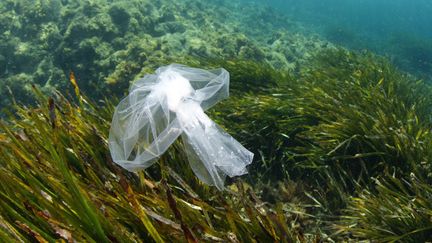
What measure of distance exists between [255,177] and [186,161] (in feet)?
4.29

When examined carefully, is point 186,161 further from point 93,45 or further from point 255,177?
Result: point 93,45

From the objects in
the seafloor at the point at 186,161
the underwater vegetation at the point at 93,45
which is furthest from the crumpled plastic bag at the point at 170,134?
the underwater vegetation at the point at 93,45

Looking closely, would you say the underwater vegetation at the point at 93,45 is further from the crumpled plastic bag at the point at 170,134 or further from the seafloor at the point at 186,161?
the crumpled plastic bag at the point at 170,134

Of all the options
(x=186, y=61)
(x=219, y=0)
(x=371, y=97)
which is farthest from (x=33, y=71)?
(x=219, y=0)

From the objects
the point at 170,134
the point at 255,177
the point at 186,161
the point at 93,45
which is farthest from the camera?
the point at 93,45

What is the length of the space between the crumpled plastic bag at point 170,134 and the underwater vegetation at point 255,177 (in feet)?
0.56

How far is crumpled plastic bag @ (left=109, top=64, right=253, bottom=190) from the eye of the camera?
2590 millimetres

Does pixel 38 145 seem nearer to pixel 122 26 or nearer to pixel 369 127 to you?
pixel 369 127

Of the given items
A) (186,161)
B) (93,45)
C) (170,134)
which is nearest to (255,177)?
(186,161)

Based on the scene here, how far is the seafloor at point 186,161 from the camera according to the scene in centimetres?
179

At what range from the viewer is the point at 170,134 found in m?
2.66

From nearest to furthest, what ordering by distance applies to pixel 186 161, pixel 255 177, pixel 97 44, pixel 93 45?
pixel 186 161
pixel 255 177
pixel 93 45
pixel 97 44

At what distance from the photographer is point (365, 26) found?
2828 centimetres

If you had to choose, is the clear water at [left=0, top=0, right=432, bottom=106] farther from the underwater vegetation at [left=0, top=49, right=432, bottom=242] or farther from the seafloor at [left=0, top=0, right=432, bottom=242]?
the underwater vegetation at [left=0, top=49, right=432, bottom=242]
